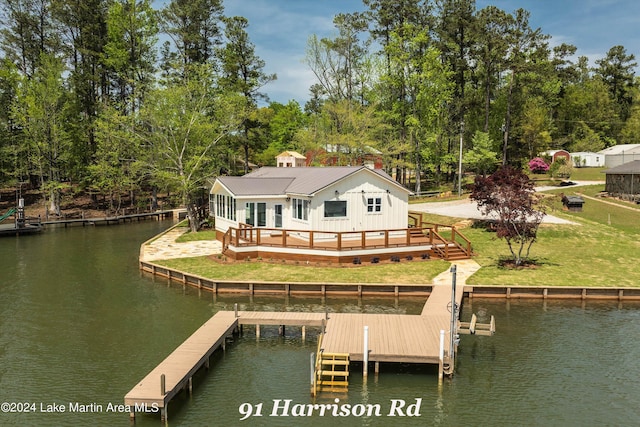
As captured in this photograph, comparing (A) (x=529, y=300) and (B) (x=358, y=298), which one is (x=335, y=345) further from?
(A) (x=529, y=300)

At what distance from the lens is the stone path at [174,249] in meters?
28.7

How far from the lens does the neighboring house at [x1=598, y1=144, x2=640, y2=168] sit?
63.8 meters

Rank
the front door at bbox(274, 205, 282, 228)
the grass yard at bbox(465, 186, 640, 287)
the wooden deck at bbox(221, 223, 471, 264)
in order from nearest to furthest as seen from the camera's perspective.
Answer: the grass yard at bbox(465, 186, 640, 287)
the wooden deck at bbox(221, 223, 471, 264)
the front door at bbox(274, 205, 282, 228)

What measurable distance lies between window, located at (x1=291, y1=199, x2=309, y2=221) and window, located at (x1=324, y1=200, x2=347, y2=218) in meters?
1.28

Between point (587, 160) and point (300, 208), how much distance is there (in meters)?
59.2

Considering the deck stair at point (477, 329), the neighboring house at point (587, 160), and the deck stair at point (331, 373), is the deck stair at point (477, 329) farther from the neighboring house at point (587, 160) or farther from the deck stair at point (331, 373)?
the neighboring house at point (587, 160)

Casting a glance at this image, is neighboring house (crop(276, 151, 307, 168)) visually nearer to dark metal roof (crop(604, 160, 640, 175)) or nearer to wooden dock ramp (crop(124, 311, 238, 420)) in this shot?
dark metal roof (crop(604, 160, 640, 175))

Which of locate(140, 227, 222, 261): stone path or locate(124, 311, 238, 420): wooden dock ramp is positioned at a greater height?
locate(140, 227, 222, 261): stone path

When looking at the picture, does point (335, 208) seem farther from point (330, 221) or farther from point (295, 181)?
point (295, 181)

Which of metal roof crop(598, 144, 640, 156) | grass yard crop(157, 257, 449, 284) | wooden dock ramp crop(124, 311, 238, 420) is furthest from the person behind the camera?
metal roof crop(598, 144, 640, 156)

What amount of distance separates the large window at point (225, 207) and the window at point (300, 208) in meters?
4.12

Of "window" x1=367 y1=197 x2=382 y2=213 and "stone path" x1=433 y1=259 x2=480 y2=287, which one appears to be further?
"window" x1=367 y1=197 x2=382 y2=213

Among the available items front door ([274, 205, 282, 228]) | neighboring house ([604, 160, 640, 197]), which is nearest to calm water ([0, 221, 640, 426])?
front door ([274, 205, 282, 228])

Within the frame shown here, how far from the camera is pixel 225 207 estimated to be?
33.1 m
